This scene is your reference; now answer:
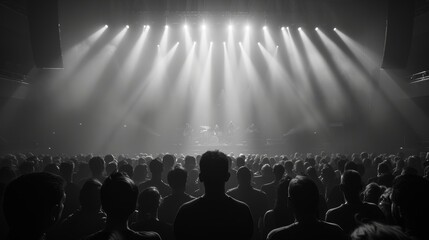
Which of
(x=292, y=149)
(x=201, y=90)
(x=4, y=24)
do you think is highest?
(x=4, y=24)

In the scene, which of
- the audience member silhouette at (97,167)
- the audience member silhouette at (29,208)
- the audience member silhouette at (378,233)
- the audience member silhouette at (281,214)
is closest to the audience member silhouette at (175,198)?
the audience member silhouette at (281,214)

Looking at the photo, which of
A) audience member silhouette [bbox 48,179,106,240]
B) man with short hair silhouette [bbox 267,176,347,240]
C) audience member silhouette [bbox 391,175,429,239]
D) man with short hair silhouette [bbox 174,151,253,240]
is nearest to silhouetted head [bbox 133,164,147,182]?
audience member silhouette [bbox 48,179,106,240]

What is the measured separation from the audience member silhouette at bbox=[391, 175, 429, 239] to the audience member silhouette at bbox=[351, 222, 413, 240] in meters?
1.05

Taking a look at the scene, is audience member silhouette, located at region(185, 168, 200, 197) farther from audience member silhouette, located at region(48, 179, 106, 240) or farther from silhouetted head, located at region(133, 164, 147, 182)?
audience member silhouette, located at region(48, 179, 106, 240)

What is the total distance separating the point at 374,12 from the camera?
2500 cm

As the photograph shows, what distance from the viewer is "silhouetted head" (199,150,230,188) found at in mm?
2834

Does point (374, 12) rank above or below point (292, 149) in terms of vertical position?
above

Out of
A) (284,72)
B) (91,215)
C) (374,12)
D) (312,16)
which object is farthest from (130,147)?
(91,215)

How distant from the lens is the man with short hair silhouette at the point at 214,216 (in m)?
2.66

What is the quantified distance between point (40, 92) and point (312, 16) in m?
20.5

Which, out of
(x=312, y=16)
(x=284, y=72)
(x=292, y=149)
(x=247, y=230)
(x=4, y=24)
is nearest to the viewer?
(x=247, y=230)

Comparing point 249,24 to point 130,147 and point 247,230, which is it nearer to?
point 130,147

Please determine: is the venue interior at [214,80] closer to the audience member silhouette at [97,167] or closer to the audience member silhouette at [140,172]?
the audience member silhouette at [97,167]

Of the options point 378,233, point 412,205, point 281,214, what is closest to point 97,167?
point 281,214
